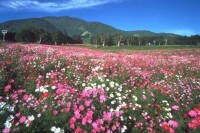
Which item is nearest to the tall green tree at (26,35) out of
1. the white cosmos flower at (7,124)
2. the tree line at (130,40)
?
the tree line at (130,40)

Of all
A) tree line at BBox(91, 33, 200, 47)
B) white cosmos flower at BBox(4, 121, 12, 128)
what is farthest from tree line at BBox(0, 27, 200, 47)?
white cosmos flower at BBox(4, 121, 12, 128)

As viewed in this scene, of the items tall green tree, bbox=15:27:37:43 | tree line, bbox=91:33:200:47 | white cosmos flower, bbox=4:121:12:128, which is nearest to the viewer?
white cosmos flower, bbox=4:121:12:128

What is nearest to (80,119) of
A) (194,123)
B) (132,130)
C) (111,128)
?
(111,128)

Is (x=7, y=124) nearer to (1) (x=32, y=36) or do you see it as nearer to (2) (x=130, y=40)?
(1) (x=32, y=36)

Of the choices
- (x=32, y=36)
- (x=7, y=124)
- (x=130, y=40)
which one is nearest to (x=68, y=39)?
(x=32, y=36)

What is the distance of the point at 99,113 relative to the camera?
4312 millimetres

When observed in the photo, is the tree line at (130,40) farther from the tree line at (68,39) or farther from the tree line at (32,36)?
the tree line at (32,36)

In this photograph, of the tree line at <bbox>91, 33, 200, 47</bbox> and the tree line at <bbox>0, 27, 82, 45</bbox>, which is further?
the tree line at <bbox>91, 33, 200, 47</bbox>

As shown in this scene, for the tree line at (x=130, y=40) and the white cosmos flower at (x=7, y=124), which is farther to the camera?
the tree line at (x=130, y=40)

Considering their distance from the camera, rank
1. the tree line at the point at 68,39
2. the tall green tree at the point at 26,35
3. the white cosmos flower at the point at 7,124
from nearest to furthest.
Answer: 1. the white cosmos flower at the point at 7,124
2. the tall green tree at the point at 26,35
3. the tree line at the point at 68,39

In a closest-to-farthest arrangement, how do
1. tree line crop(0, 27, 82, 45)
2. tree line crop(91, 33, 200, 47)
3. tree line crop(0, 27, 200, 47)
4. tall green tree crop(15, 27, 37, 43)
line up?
tall green tree crop(15, 27, 37, 43) < tree line crop(0, 27, 82, 45) < tree line crop(0, 27, 200, 47) < tree line crop(91, 33, 200, 47)

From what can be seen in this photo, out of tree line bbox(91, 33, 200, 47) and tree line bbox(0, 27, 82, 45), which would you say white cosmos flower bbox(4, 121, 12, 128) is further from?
tree line bbox(91, 33, 200, 47)

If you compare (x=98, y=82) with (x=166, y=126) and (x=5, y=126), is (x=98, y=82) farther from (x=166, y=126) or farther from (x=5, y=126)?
(x=5, y=126)

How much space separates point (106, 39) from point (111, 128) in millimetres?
115213
